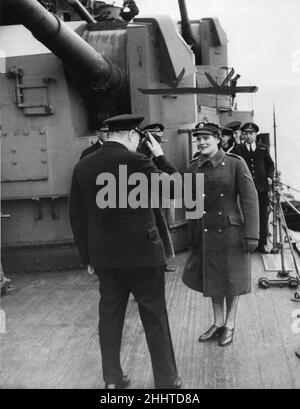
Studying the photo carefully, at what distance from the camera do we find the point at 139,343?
4.02 m

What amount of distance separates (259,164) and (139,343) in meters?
3.51

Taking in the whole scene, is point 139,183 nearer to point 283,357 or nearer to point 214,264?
point 214,264

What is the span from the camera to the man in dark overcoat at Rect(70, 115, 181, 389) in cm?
308

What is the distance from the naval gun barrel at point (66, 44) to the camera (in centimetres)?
421

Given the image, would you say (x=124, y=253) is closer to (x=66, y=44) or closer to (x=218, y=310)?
(x=218, y=310)

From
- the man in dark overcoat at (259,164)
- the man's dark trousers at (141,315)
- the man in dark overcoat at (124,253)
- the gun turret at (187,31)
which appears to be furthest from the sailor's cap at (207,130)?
the gun turret at (187,31)

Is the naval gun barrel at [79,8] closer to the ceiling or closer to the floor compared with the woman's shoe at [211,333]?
closer to the ceiling

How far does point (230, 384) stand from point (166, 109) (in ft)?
14.3

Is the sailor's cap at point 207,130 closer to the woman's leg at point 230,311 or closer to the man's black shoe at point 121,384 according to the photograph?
the woman's leg at point 230,311

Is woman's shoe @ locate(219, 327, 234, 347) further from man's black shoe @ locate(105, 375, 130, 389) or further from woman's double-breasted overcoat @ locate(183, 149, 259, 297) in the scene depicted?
man's black shoe @ locate(105, 375, 130, 389)

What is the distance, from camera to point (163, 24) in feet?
22.4

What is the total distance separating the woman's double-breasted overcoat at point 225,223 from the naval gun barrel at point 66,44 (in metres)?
1.67

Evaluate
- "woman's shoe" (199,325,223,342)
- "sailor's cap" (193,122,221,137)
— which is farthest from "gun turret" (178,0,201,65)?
"woman's shoe" (199,325,223,342)

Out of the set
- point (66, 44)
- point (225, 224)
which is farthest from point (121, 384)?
point (66, 44)
